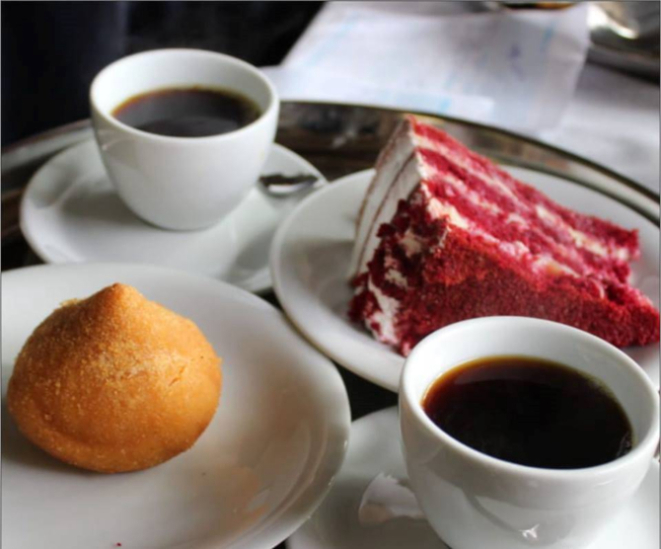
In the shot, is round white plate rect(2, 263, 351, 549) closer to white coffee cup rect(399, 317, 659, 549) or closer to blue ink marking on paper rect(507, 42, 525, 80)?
white coffee cup rect(399, 317, 659, 549)

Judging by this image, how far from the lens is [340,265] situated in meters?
1.03

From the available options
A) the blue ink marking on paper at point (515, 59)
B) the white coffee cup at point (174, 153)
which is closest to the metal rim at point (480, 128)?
the white coffee cup at point (174, 153)

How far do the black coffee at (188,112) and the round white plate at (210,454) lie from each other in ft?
0.75

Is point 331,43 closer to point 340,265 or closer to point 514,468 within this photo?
point 340,265

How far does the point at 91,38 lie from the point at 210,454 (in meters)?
1.08

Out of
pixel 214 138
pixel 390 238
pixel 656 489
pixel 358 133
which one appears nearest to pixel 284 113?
pixel 358 133

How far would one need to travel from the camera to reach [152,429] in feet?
2.44

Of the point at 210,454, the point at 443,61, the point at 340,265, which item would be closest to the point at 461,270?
the point at 340,265

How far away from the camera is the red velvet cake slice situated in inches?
35.4

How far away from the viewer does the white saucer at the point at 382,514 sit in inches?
27.8

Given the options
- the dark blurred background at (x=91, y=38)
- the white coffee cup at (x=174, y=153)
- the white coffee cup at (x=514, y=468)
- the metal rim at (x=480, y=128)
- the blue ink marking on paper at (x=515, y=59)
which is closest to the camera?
the white coffee cup at (x=514, y=468)

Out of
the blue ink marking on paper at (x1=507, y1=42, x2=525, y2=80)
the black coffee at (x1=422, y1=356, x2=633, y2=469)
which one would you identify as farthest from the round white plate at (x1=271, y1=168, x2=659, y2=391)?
the blue ink marking on paper at (x1=507, y1=42, x2=525, y2=80)

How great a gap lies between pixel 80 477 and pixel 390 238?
402 millimetres

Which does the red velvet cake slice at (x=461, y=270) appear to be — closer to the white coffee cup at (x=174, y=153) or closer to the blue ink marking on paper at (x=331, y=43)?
the white coffee cup at (x=174, y=153)
